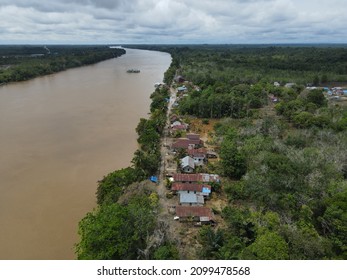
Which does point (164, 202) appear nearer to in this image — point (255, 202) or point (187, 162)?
point (187, 162)

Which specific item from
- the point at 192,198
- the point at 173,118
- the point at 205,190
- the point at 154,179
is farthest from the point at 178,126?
the point at 192,198

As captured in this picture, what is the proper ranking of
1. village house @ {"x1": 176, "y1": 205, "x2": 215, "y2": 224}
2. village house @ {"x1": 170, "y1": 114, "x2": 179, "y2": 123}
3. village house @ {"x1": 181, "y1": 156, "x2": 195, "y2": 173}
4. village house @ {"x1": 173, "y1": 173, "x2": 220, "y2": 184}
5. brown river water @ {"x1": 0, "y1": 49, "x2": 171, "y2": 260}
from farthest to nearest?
village house @ {"x1": 170, "y1": 114, "x2": 179, "y2": 123}, village house @ {"x1": 181, "y1": 156, "x2": 195, "y2": 173}, village house @ {"x1": 173, "y1": 173, "x2": 220, "y2": 184}, village house @ {"x1": 176, "y1": 205, "x2": 215, "y2": 224}, brown river water @ {"x1": 0, "y1": 49, "x2": 171, "y2": 260}

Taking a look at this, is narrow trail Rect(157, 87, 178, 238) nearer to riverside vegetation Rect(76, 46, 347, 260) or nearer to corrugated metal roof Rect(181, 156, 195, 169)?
riverside vegetation Rect(76, 46, 347, 260)

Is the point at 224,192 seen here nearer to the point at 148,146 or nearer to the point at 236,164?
the point at 236,164

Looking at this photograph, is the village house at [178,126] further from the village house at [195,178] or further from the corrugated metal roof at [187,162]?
the village house at [195,178]

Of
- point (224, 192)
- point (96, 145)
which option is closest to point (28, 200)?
point (96, 145)

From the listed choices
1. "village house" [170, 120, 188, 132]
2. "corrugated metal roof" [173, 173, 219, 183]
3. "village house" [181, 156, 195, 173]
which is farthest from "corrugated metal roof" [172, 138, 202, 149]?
"corrugated metal roof" [173, 173, 219, 183]
